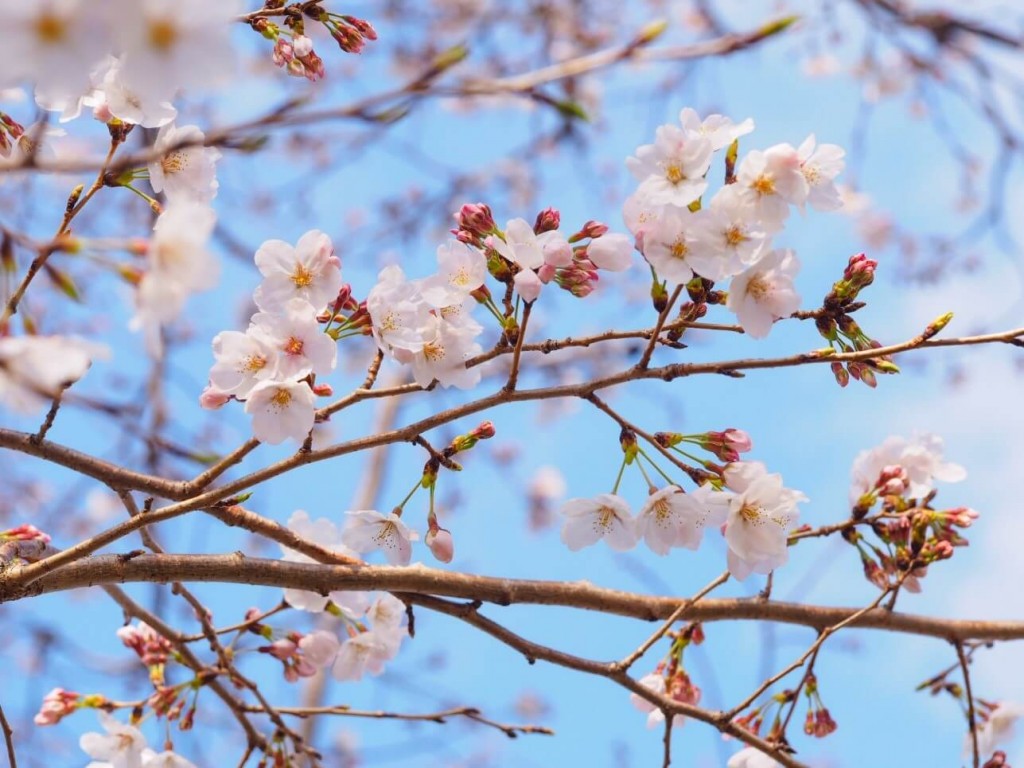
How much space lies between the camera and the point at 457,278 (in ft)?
5.02

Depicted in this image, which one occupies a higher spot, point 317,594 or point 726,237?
point 726,237

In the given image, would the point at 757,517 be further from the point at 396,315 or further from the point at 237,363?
the point at 237,363

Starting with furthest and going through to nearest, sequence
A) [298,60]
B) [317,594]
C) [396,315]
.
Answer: [317,594] < [298,60] < [396,315]

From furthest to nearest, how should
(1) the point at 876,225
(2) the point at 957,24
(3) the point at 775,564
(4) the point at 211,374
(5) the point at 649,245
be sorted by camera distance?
(1) the point at 876,225 → (2) the point at 957,24 → (3) the point at 775,564 → (4) the point at 211,374 → (5) the point at 649,245

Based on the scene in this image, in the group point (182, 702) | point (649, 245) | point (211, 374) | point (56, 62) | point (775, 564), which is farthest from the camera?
point (182, 702)

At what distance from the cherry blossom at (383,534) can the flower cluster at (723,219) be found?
0.65 metres

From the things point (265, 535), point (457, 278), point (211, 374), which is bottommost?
point (265, 535)

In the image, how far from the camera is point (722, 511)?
4.98 feet

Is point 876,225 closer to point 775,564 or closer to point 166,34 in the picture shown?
point 775,564

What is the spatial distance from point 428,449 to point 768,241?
2.05 feet

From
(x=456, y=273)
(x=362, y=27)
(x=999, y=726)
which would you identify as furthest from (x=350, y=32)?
(x=999, y=726)

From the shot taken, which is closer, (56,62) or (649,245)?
(56,62)

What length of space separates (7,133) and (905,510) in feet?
5.89

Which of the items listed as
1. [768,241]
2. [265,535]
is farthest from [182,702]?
[768,241]
